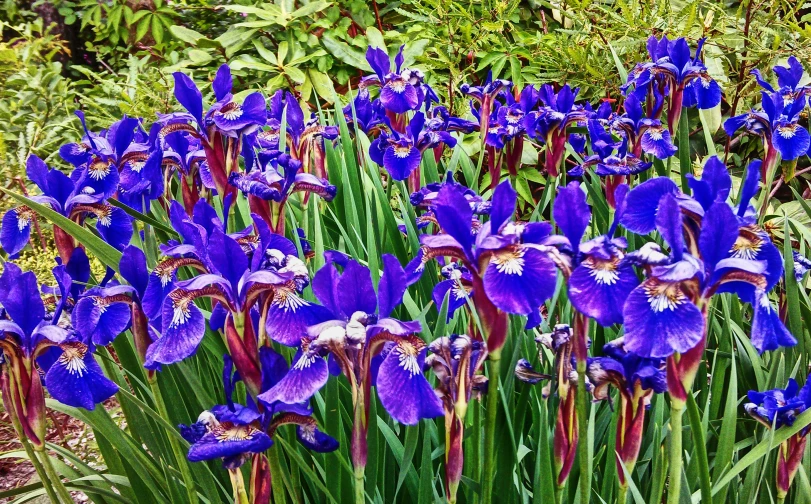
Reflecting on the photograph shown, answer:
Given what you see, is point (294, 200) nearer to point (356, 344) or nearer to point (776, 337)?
point (356, 344)

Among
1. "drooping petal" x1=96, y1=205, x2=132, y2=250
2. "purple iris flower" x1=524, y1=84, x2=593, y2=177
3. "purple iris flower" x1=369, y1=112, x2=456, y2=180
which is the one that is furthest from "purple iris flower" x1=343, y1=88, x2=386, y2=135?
"drooping petal" x1=96, y1=205, x2=132, y2=250

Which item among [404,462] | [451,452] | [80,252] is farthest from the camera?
[80,252]

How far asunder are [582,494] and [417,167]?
1.27 meters

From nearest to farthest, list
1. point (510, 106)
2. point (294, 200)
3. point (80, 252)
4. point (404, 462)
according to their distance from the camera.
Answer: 1. point (404, 462)
2. point (80, 252)
3. point (294, 200)
4. point (510, 106)

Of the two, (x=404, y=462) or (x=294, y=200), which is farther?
(x=294, y=200)

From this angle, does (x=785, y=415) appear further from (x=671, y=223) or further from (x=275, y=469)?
(x=275, y=469)

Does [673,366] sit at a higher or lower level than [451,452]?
higher

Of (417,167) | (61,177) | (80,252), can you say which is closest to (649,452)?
(417,167)

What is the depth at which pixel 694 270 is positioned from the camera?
2.70ft

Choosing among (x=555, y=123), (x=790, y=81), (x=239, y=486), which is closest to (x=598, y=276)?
(x=239, y=486)

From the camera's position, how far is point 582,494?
1.07m

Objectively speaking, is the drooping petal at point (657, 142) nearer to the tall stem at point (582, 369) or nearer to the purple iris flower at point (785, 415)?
the purple iris flower at point (785, 415)

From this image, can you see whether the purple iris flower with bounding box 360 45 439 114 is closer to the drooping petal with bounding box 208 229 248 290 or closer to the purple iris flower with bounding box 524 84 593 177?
the purple iris flower with bounding box 524 84 593 177

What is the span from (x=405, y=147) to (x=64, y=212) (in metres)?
0.97
